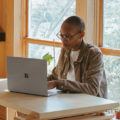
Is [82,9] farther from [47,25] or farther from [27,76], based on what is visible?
[27,76]

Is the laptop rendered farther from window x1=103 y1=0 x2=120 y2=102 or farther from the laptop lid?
window x1=103 y1=0 x2=120 y2=102

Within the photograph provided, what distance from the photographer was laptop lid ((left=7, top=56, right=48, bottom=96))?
8.36ft

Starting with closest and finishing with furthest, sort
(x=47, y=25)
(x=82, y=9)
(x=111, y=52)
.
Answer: (x=111, y=52)
(x=82, y=9)
(x=47, y=25)

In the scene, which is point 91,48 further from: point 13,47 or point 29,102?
point 13,47

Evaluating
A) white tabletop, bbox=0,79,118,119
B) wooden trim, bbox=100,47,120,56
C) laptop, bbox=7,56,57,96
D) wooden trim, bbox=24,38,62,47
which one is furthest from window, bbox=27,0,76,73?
white tabletop, bbox=0,79,118,119

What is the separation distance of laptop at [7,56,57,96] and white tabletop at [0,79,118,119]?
0.06 metres

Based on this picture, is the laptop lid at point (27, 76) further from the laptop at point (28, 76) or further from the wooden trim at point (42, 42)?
the wooden trim at point (42, 42)

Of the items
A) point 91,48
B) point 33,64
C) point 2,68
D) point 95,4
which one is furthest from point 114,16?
point 2,68

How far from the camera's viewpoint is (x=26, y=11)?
486 centimetres

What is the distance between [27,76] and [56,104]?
422 mm

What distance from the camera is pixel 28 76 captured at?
2.63 meters

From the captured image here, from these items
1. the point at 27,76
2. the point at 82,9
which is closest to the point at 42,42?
the point at 82,9

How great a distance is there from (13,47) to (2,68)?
442 mm

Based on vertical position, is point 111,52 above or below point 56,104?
above
